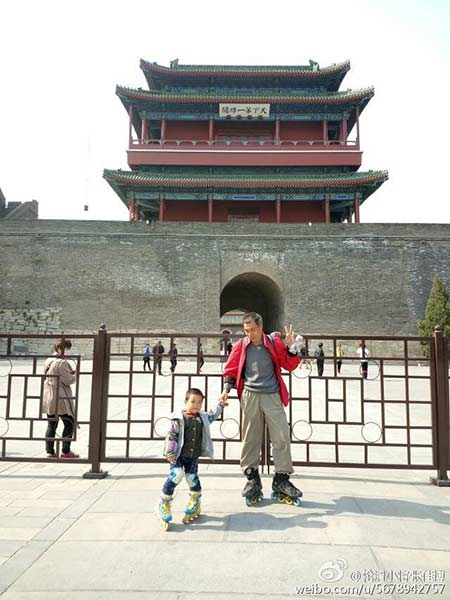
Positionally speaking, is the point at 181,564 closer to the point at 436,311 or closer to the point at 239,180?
the point at 436,311

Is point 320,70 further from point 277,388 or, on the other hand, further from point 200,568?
point 200,568

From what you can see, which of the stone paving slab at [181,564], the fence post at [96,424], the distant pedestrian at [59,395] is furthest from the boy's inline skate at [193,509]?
the distant pedestrian at [59,395]

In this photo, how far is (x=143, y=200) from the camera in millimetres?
19625

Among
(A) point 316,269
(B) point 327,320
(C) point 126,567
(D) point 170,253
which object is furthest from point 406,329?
(C) point 126,567

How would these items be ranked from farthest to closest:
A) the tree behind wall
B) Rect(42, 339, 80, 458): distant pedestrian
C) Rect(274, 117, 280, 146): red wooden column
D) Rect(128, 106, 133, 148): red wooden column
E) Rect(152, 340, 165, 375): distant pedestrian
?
1. Rect(274, 117, 280, 146): red wooden column
2. Rect(128, 106, 133, 148): red wooden column
3. the tree behind wall
4. Rect(42, 339, 80, 458): distant pedestrian
5. Rect(152, 340, 165, 375): distant pedestrian

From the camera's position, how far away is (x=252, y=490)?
2777 millimetres

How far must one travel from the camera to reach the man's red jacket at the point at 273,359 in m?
2.90

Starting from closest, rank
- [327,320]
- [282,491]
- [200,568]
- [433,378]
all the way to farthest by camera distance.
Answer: [200,568] < [282,491] < [433,378] < [327,320]

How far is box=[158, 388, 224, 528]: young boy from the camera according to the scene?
2479mm

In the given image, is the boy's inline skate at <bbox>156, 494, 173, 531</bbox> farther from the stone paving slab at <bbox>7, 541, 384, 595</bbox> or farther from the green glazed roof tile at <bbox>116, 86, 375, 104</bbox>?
the green glazed roof tile at <bbox>116, 86, 375, 104</bbox>

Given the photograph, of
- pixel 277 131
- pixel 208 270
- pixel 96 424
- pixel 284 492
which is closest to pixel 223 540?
pixel 284 492

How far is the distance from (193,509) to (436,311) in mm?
14576

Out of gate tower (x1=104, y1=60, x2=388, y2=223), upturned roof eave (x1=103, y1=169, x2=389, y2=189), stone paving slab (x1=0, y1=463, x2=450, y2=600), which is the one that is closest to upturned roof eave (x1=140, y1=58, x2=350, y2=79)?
gate tower (x1=104, y1=60, x2=388, y2=223)

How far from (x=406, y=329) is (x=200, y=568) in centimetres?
1582
